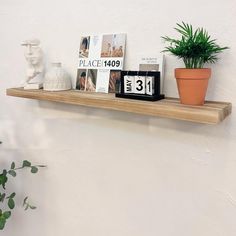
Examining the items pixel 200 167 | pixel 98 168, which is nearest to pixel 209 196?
pixel 200 167

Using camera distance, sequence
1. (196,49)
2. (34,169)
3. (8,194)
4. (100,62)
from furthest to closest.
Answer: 1. (8,194)
2. (34,169)
3. (100,62)
4. (196,49)

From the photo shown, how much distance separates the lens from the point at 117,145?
35.5 inches

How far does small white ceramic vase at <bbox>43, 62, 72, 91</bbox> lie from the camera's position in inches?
35.0

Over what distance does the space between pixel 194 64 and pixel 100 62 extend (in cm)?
34

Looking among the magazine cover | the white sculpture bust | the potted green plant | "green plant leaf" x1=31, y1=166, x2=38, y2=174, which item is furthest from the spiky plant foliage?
"green plant leaf" x1=31, y1=166, x2=38, y2=174

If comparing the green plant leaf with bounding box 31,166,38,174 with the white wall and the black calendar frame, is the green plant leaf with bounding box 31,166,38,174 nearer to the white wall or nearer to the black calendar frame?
the white wall

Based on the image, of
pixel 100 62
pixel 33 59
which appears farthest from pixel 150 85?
pixel 33 59

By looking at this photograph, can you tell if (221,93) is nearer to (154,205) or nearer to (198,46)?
(198,46)

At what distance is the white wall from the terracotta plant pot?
82mm

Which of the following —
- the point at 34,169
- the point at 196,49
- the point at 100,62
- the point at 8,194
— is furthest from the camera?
the point at 8,194

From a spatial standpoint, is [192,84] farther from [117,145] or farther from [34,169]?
[34,169]

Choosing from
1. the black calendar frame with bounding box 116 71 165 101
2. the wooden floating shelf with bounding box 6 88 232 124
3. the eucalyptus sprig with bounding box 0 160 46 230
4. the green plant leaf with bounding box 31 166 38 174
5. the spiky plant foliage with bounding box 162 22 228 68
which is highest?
the spiky plant foliage with bounding box 162 22 228 68

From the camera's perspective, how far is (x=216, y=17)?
0.67 meters

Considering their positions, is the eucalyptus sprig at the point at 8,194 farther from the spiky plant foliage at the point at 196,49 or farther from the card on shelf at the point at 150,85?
the spiky plant foliage at the point at 196,49
